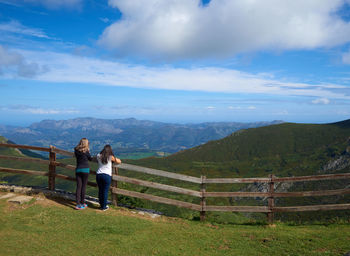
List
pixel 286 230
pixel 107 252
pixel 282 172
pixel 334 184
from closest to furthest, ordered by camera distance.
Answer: pixel 107 252 → pixel 286 230 → pixel 334 184 → pixel 282 172

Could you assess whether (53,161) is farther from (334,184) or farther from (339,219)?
(334,184)

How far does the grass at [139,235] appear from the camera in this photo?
6832 mm

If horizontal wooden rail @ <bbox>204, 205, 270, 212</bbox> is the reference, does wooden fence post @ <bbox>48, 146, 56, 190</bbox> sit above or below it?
above

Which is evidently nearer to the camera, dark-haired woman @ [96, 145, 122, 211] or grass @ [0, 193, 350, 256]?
grass @ [0, 193, 350, 256]

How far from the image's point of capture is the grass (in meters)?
6.83

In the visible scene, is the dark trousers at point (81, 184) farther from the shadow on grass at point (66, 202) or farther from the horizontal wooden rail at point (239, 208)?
A: the horizontal wooden rail at point (239, 208)

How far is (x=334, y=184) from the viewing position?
4419 inches

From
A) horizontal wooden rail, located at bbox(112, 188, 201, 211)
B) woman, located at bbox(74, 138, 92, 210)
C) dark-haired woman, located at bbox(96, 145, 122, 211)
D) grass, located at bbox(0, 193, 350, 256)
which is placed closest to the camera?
grass, located at bbox(0, 193, 350, 256)

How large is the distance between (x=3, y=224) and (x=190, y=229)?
581cm

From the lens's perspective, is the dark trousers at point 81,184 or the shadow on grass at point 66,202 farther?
the shadow on grass at point 66,202

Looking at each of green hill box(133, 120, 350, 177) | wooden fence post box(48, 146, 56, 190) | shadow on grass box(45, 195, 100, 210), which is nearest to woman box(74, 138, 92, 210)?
shadow on grass box(45, 195, 100, 210)

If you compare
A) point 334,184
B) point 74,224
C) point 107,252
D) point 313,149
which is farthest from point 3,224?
point 313,149

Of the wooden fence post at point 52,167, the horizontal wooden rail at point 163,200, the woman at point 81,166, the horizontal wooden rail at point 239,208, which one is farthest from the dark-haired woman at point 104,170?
the horizontal wooden rail at point 239,208

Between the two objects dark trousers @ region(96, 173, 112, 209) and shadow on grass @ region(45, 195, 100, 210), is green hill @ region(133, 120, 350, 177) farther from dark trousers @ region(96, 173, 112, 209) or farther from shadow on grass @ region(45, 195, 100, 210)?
dark trousers @ region(96, 173, 112, 209)
